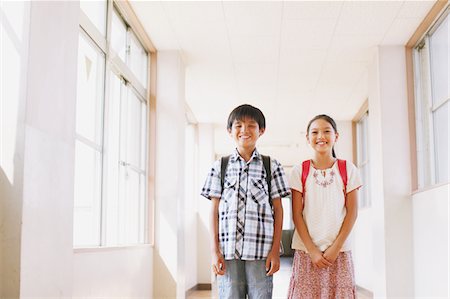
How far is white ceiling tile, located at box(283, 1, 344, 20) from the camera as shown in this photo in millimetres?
4294

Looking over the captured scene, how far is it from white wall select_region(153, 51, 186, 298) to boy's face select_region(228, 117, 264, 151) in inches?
122

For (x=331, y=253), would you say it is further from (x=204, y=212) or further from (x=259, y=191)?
(x=204, y=212)

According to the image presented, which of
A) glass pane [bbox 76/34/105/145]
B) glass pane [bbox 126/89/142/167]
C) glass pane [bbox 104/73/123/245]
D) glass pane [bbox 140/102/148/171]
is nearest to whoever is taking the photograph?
glass pane [bbox 76/34/105/145]

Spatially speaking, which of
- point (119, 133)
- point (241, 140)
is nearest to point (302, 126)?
point (119, 133)

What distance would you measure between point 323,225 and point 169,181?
10.6ft

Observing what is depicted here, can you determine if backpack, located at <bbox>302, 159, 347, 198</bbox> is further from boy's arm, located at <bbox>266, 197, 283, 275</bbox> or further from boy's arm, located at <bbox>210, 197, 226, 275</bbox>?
boy's arm, located at <bbox>210, 197, 226, 275</bbox>

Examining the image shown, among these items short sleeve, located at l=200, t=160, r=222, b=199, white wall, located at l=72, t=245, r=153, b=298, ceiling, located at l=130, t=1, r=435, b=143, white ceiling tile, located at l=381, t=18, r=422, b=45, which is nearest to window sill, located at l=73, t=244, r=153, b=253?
white wall, located at l=72, t=245, r=153, b=298

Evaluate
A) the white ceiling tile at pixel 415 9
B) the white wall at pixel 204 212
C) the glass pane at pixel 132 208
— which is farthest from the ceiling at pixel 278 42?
the white wall at pixel 204 212

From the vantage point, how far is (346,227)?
2178 millimetres

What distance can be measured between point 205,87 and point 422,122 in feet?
8.69

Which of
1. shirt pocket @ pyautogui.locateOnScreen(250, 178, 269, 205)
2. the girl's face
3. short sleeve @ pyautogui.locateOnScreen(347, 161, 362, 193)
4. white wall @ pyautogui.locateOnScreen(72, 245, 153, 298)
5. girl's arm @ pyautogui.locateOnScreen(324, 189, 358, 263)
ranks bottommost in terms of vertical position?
white wall @ pyautogui.locateOnScreen(72, 245, 153, 298)

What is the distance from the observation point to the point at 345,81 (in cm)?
650

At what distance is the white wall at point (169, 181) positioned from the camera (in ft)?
16.9

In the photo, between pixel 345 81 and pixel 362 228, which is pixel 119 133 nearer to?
pixel 345 81
